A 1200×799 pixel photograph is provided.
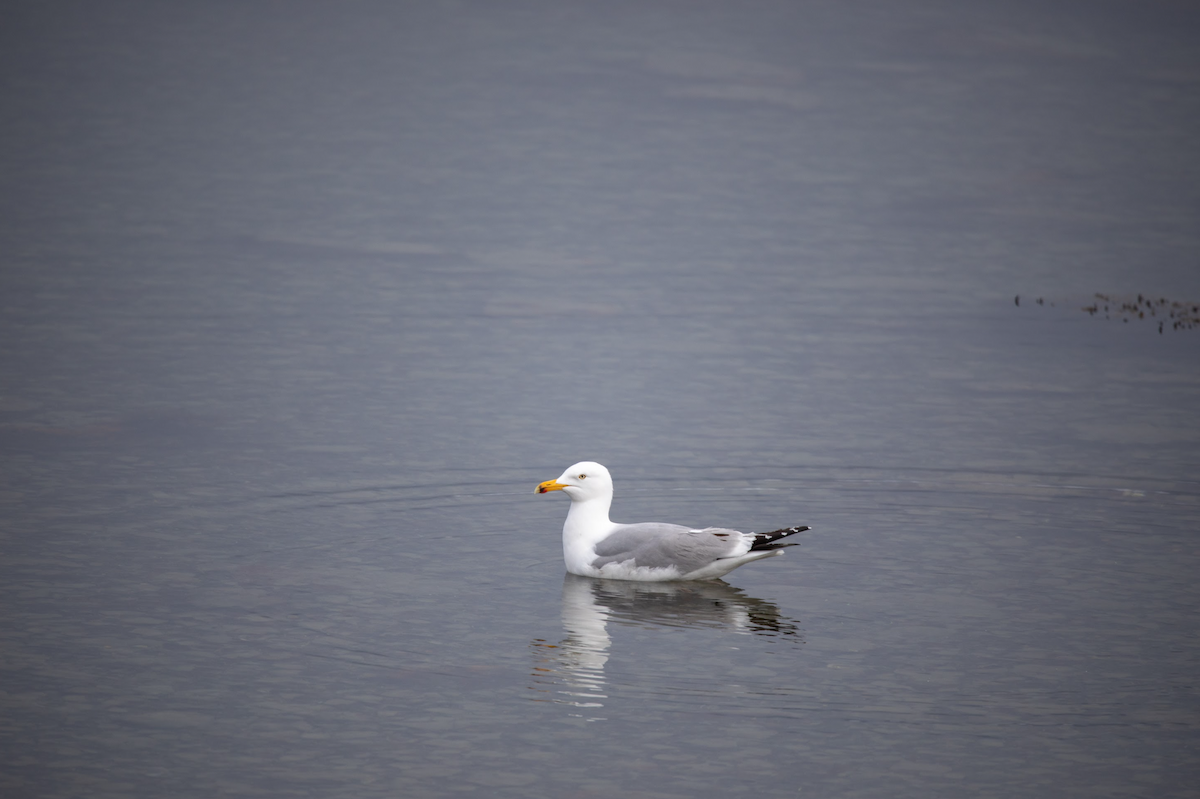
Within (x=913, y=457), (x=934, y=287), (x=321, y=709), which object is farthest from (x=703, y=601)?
(x=934, y=287)

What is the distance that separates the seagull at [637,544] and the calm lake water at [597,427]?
0.57 feet

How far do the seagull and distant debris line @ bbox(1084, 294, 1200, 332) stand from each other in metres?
11.7

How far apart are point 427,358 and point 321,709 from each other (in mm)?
10703

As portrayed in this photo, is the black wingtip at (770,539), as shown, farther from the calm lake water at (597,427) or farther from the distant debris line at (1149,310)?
the distant debris line at (1149,310)

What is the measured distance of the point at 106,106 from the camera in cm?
3769

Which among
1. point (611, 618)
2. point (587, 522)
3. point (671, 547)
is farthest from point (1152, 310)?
point (611, 618)

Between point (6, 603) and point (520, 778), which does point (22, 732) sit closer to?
point (6, 603)

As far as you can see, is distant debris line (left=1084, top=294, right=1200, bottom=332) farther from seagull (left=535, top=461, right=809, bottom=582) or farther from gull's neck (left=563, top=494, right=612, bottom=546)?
gull's neck (left=563, top=494, right=612, bottom=546)

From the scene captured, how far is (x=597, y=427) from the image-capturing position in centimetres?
1769

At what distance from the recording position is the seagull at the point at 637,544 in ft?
41.1

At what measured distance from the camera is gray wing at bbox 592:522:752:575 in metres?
12.5

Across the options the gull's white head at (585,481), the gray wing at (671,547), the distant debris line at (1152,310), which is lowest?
the gray wing at (671,547)

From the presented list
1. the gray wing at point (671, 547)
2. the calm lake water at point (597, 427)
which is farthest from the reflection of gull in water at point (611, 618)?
the gray wing at point (671, 547)

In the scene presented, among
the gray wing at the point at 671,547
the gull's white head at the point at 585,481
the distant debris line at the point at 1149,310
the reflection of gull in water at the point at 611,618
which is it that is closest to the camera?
the reflection of gull in water at the point at 611,618
